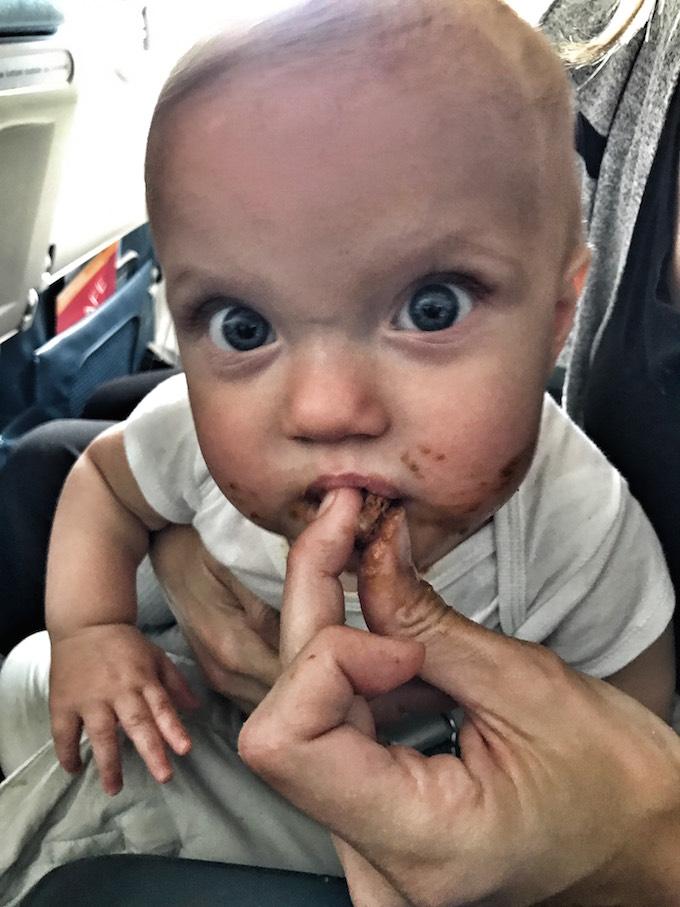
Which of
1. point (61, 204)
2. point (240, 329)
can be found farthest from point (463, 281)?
point (61, 204)

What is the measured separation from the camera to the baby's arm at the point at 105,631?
643mm

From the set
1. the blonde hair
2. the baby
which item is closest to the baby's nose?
the baby

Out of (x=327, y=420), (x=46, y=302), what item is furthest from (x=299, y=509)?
(x=46, y=302)

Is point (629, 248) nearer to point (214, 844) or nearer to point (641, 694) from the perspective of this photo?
point (641, 694)

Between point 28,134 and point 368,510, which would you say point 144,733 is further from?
point 28,134

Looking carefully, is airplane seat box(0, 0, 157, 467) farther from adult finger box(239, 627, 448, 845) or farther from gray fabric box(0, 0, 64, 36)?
adult finger box(239, 627, 448, 845)

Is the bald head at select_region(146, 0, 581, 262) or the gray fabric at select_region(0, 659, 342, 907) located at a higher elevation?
the bald head at select_region(146, 0, 581, 262)

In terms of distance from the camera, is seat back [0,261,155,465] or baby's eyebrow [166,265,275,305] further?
seat back [0,261,155,465]

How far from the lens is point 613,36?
0.78 meters

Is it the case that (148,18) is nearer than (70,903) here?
No

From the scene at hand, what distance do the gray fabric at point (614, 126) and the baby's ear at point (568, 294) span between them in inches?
9.2

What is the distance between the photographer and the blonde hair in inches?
30.5

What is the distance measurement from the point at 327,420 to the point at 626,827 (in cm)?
27

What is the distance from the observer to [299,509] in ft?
1.68
